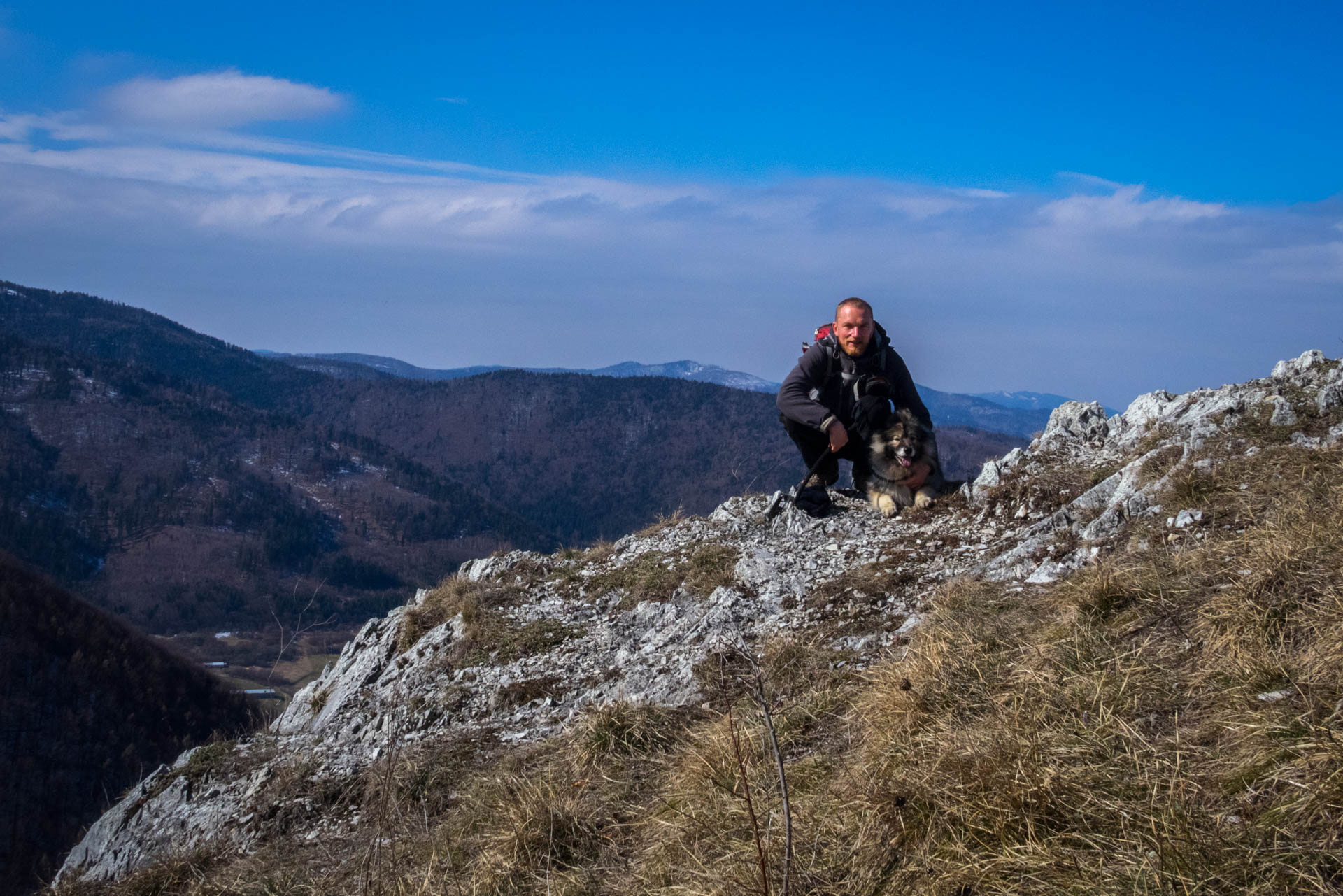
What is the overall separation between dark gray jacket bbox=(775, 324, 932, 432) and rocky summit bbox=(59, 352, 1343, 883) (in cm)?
111

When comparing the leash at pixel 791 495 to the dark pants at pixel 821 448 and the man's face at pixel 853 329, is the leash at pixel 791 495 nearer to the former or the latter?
the dark pants at pixel 821 448

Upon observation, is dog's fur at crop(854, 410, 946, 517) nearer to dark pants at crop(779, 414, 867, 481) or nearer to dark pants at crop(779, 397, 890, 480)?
dark pants at crop(779, 397, 890, 480)

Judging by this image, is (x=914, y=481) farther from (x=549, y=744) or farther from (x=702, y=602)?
(x=549, y=744)

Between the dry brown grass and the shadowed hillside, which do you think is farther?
the shadowed hillside

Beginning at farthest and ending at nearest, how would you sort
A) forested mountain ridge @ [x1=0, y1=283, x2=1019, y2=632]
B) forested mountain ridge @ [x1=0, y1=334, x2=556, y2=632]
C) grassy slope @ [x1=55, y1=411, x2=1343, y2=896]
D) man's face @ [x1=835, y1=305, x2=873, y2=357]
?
forested mountain ridge @ [x1=0, y1=283, x2=1019, y2=632] → forested mountain ridge @ [x1=0, y1=334, x2=556, y2=632] → man's face @ [x1=835, y1=305, x2=873, y2=357] → grassy slope @ [x1=55, y1=411, x2=1343, y2=896]

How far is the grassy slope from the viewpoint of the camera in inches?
99.0

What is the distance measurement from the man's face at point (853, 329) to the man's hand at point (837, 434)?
871 mm

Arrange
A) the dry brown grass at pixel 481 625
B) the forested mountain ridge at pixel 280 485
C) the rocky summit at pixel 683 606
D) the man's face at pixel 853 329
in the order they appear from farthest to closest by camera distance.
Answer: the forested mountain ridge at pixel 280 485 → the man's face at pixel 853 329 → the dry brown grass at pixel 481 625 → the rocky summit at pixel 683 606

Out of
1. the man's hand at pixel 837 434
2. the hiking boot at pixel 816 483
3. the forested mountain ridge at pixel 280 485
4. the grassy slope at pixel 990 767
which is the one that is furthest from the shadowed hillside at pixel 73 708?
the grassy slope at pixel 990 767

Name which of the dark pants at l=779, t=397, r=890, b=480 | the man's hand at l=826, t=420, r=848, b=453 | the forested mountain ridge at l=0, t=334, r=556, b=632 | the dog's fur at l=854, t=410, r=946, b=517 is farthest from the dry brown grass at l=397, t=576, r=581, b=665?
the forested mountain ridge at l=0, t=334, r=556, b=632

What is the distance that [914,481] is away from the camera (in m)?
8.72

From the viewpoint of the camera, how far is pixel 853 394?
8.73m

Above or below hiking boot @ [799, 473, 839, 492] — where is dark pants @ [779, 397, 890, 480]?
above

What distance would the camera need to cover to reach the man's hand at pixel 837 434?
816cm
